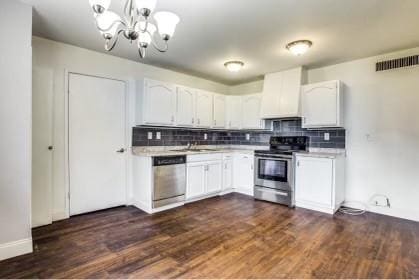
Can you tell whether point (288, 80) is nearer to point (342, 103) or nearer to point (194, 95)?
point (342, 103)

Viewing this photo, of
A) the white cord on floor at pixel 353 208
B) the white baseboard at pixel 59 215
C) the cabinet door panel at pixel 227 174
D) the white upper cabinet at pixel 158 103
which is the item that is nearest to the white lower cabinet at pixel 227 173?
the cabinet door panel at pixel 227 174

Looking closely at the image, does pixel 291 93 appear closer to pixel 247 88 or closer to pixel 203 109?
pixel 247 88

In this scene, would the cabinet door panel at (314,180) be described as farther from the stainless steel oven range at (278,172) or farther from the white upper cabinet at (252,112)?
the white upper cabinet at (252,112)

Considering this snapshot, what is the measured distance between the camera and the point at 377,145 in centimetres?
355

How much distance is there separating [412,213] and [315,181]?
4.37 ft

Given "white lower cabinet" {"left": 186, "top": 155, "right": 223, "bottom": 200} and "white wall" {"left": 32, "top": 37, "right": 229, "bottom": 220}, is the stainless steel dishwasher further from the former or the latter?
"white wall" {"left": 32, "top": 37, "right": 229, "bottom": 220}

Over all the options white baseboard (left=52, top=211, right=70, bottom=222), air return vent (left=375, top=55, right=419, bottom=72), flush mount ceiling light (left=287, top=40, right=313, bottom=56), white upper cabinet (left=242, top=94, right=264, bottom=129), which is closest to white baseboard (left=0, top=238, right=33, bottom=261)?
white baseboard (left=52, top=211, right=70, bottom=222)

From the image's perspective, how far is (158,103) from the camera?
3836mm

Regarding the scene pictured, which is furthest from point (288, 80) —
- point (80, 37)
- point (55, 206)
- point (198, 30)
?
point (55, 206)

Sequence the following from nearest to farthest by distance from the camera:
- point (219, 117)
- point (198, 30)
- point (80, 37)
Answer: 1. point (198, 30)
2. point (80, 37)
3. point (219, 117)

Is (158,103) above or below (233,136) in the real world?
above

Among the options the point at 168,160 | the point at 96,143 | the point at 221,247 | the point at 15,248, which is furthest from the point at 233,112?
the point at 15,248

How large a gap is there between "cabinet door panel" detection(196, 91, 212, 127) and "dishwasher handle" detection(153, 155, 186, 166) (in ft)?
3.18

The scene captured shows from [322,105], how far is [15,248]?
4.41 meters
